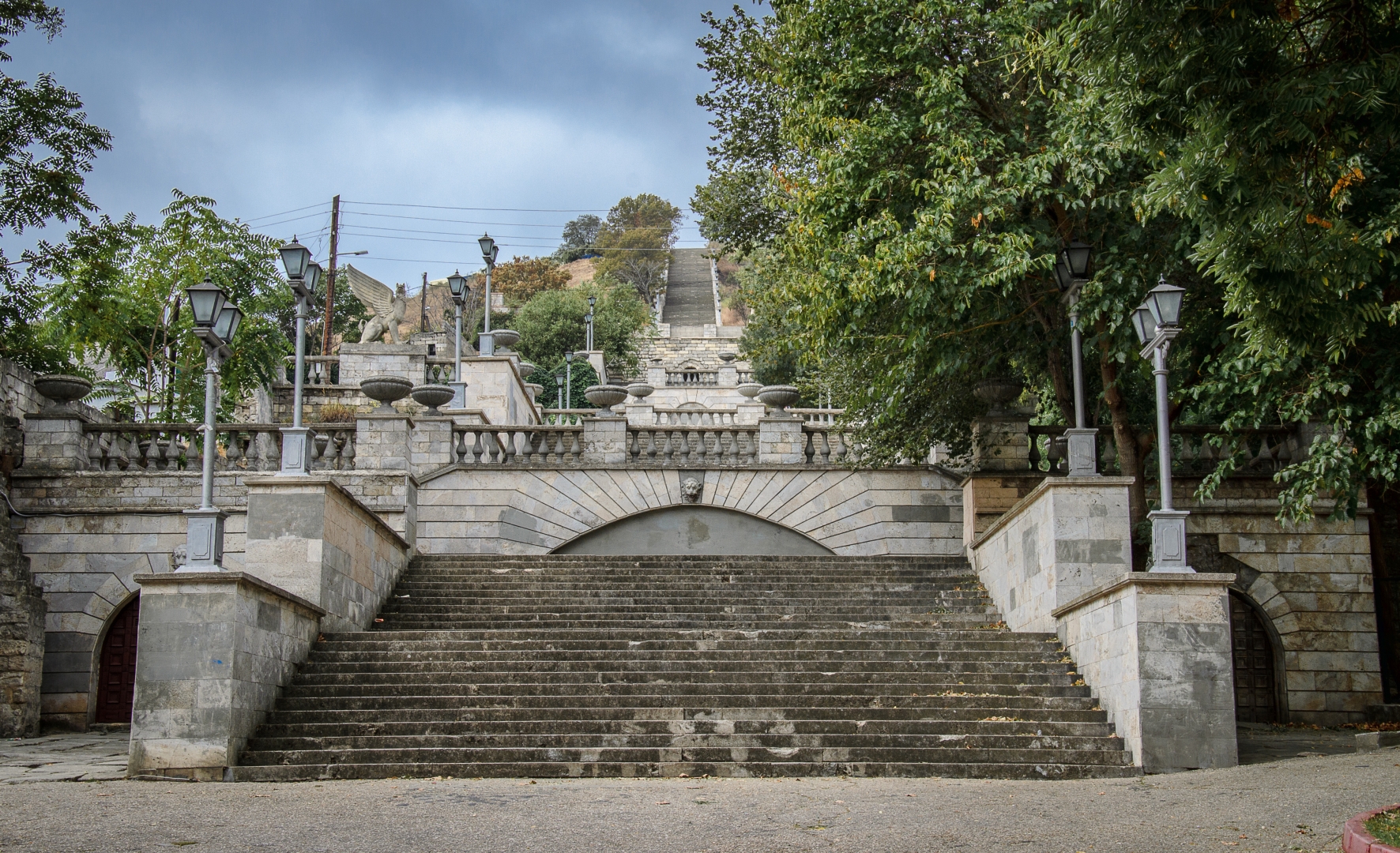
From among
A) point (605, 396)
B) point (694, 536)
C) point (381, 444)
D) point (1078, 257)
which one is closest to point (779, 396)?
point (694, 536)

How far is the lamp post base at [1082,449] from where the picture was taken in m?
13.8

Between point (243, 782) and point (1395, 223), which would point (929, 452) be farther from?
A: point (243, 782)

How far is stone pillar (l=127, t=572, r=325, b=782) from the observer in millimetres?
10758

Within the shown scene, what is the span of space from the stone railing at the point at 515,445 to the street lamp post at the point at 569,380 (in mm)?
22095

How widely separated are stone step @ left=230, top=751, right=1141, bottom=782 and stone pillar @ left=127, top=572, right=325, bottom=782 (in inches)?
17.5

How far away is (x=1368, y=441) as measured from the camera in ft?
41.3

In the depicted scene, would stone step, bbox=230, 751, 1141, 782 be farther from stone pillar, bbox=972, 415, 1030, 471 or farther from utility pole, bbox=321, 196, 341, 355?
utility pole, bbox=321, 196, 341, 355

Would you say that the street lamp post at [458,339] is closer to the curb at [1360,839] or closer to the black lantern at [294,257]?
the black lantern at [294,257]

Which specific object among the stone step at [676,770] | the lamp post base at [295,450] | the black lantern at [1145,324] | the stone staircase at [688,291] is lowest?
the stone step at [676,770]

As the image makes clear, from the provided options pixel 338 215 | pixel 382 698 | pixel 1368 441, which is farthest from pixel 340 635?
pixel 338 215

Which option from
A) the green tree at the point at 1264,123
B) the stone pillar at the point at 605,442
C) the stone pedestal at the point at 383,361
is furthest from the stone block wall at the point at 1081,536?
the stone pedestal at the point at 383,361

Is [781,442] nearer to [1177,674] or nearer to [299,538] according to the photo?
[299,538]

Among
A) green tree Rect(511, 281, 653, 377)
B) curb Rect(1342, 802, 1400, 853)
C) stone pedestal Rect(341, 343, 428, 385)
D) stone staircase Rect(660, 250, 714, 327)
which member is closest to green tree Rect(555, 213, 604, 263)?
stone staircase Rect(660, 250, 714, 327)

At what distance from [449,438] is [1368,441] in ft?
43.2
